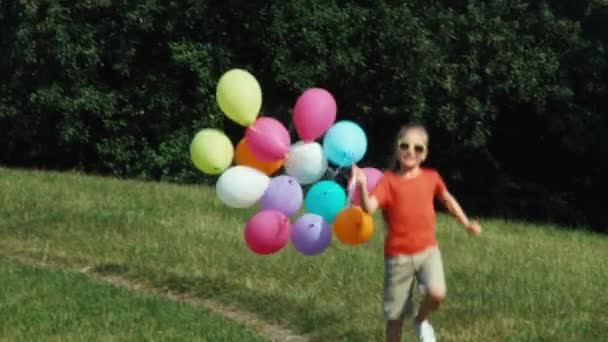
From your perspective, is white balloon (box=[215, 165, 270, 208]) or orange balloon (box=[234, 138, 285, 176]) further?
orange balloon (box=[234, 138, 285, 176])

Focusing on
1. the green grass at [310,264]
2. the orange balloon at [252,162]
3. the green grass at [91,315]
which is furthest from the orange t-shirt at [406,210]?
the green grass at [91,315]

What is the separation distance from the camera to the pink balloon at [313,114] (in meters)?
7.12

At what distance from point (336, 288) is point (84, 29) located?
12.2 metres

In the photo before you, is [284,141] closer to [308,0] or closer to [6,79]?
[308,0]

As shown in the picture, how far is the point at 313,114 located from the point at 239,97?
18.0 inches

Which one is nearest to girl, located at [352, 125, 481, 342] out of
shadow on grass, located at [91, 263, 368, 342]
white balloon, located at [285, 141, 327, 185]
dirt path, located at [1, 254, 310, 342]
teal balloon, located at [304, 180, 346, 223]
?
teal balloon, located at [304, 180, 346, 223]

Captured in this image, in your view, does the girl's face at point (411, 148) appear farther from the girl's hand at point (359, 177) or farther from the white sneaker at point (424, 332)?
the white sneaker at point (424, 332)

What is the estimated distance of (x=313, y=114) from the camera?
280 inches

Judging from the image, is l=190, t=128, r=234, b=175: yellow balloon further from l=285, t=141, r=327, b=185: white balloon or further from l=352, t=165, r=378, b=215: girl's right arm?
l=352, t=165, r=378, b=215: girl's right arm

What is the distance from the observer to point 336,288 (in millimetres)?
8836

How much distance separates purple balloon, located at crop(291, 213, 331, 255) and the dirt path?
98 centimetres

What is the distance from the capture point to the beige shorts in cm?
647

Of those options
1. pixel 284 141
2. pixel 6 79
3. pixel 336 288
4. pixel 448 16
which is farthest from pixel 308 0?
pixel 284 141

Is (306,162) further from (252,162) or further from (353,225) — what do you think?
(353,225)
